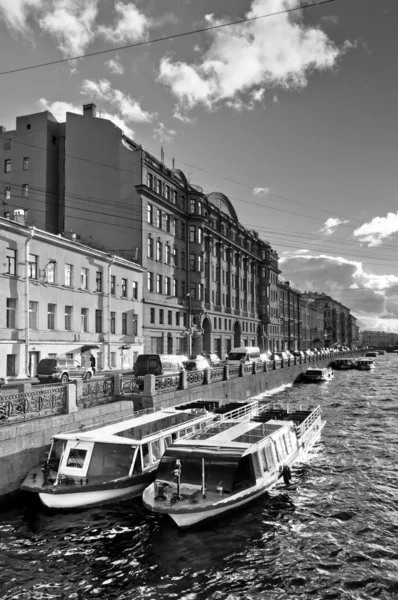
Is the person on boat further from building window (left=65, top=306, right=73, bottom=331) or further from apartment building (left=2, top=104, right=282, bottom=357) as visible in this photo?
apartment building (left=2, top=104, right=282, bottom=357)

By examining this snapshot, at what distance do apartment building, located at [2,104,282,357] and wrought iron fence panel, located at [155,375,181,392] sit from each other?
19.5m

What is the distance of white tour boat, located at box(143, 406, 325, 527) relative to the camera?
12.6 m

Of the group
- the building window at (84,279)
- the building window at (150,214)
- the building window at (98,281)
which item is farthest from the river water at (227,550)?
the building window at (150,214)

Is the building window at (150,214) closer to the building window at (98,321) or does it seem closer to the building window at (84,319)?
the building window at (98,321)

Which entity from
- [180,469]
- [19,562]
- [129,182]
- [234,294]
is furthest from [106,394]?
[234,294]

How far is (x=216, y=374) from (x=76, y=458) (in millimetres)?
20806

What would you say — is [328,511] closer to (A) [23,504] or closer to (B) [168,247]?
(A) [23,504]

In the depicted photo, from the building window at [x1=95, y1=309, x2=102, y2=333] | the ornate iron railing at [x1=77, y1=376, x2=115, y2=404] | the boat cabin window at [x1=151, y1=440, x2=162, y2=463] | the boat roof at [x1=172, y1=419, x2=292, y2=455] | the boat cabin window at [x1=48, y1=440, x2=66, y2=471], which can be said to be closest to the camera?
the boat roof at [x1=172, y1=419, x2=292, y2=455]

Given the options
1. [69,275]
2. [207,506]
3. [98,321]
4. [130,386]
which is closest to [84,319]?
[98,321]

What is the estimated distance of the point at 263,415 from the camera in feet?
74.2

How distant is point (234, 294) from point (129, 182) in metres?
30.8

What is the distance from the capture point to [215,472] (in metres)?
13.7

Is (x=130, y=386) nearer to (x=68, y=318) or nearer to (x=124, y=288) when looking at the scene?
(x=68, y=318)

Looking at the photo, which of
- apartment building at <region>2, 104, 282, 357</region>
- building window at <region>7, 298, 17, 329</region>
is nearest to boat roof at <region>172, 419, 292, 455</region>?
building window at <region>7, 298, 17, 329</region>
